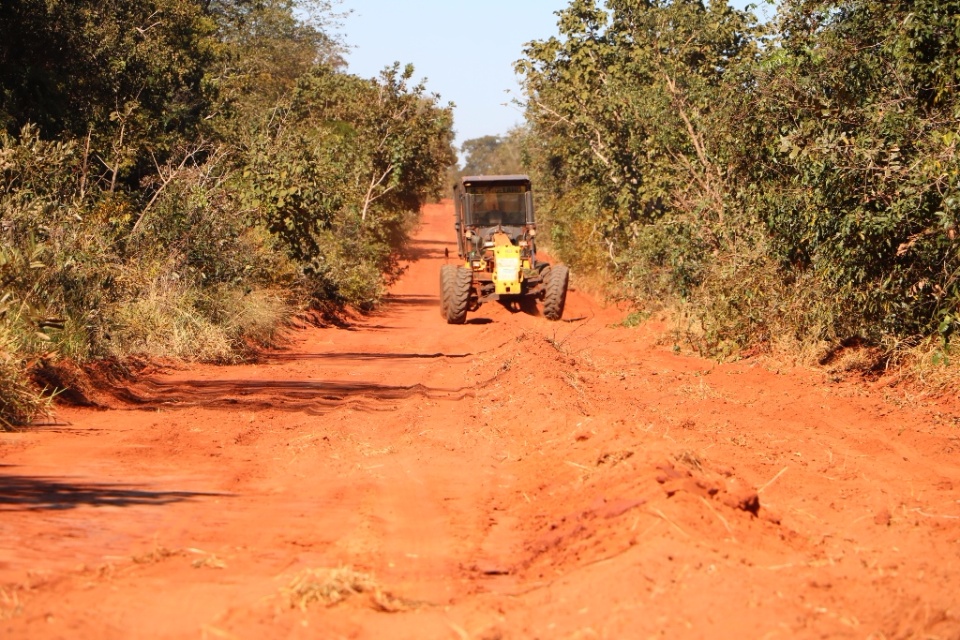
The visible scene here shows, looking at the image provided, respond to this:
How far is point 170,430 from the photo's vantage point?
952cm

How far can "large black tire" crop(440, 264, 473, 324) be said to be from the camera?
862 inches

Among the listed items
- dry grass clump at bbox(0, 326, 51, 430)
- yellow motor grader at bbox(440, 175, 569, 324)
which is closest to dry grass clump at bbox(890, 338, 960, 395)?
dry grass clump at bbox(0, 326, 51, 430)

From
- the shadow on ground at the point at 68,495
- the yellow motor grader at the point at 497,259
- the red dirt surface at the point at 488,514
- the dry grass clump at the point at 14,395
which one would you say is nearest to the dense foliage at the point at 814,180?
the red dirt surface at the point at 488,514

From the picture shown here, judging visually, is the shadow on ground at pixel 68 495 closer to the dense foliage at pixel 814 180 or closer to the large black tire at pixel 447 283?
the dense foliage at pixel 814 180

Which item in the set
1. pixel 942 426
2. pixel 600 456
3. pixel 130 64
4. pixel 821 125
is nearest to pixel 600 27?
pixel 130 64

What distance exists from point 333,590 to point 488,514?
2319 millimetres

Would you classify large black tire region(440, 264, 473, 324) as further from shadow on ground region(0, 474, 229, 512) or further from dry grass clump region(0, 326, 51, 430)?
shadow on ground region(0, 474, 229, 512)

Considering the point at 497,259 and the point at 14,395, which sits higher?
the point at 497,259

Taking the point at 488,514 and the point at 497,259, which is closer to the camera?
the point at 488,514

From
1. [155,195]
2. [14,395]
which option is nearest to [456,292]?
[155,195]

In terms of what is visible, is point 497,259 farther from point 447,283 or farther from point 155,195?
point 155,195

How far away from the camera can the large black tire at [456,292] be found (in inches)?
862

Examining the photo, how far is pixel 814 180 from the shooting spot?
1295 cm

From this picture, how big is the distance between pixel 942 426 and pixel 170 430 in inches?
272
